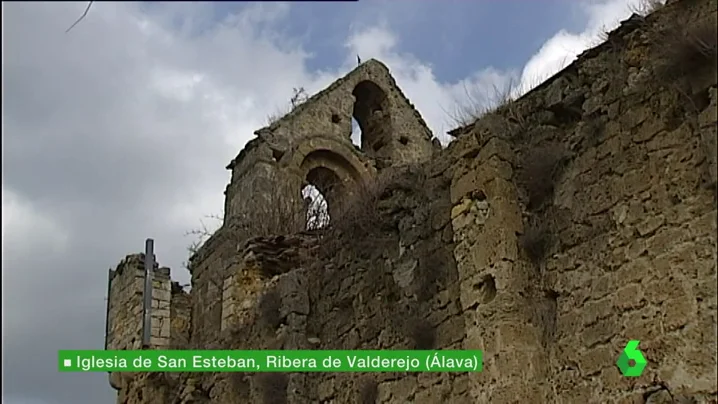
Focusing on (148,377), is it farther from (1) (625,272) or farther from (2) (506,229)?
(1) (625,272)

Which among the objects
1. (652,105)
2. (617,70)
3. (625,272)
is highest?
(617,70)

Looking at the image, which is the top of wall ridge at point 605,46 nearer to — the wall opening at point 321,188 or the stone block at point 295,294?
the stone block at point 295,294

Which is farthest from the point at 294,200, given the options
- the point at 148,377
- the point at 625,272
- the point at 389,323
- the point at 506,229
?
the point at 625,272

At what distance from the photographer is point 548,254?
20.6 feet

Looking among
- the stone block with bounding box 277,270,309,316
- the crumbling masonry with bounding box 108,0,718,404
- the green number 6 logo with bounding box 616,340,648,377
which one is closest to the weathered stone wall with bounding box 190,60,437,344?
the stone block with bounding box 277,270,309,316

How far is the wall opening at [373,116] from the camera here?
19250 millimetres

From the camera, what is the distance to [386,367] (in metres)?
7.75

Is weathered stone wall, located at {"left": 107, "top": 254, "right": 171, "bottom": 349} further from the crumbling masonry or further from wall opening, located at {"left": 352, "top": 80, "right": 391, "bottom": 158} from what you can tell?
wall opening, located at {"left": 352, "top": 80, "right": 391, "bottom": 158}

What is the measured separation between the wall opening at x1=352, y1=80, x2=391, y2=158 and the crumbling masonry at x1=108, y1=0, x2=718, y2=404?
934 cm

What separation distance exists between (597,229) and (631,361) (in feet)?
3.12

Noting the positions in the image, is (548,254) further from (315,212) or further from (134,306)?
(134,306)

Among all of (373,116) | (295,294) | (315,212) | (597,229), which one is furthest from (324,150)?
(597,229)

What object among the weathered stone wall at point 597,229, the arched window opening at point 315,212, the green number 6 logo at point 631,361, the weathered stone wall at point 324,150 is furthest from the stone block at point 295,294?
the green number 6 logo at point 631,361

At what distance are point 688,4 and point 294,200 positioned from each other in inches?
407
